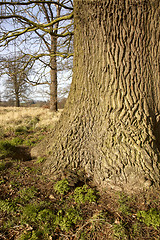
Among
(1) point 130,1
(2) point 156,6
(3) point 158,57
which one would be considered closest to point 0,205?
(3) point 158,57

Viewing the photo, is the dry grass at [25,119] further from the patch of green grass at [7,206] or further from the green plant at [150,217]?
the green plant at [150,217]

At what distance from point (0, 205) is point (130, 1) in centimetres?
362

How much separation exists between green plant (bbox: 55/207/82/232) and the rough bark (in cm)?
67

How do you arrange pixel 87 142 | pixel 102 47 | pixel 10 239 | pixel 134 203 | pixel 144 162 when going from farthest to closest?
pixel 87 142, pixel 102 47, pixel 144 162, pixel 134 203, pixel 10 239

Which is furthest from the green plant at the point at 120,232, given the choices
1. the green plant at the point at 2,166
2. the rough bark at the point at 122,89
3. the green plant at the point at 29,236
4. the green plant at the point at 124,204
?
the green plant at the point at 2,166

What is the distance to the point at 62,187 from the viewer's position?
254 cm

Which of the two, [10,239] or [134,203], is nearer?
[10,239]

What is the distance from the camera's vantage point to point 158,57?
2.62 metres

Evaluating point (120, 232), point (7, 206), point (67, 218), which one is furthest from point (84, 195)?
point (7, 206)

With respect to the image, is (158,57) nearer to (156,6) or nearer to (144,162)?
(156,6)

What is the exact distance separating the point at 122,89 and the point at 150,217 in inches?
72.2

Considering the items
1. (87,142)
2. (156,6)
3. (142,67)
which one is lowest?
(87,142)

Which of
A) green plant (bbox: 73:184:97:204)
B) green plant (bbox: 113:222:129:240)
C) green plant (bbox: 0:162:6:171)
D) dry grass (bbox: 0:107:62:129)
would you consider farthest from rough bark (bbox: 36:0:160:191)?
dry grass (bbox: 0:107:62:129)

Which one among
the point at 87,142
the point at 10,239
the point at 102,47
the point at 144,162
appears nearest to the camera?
the point at 10,239
